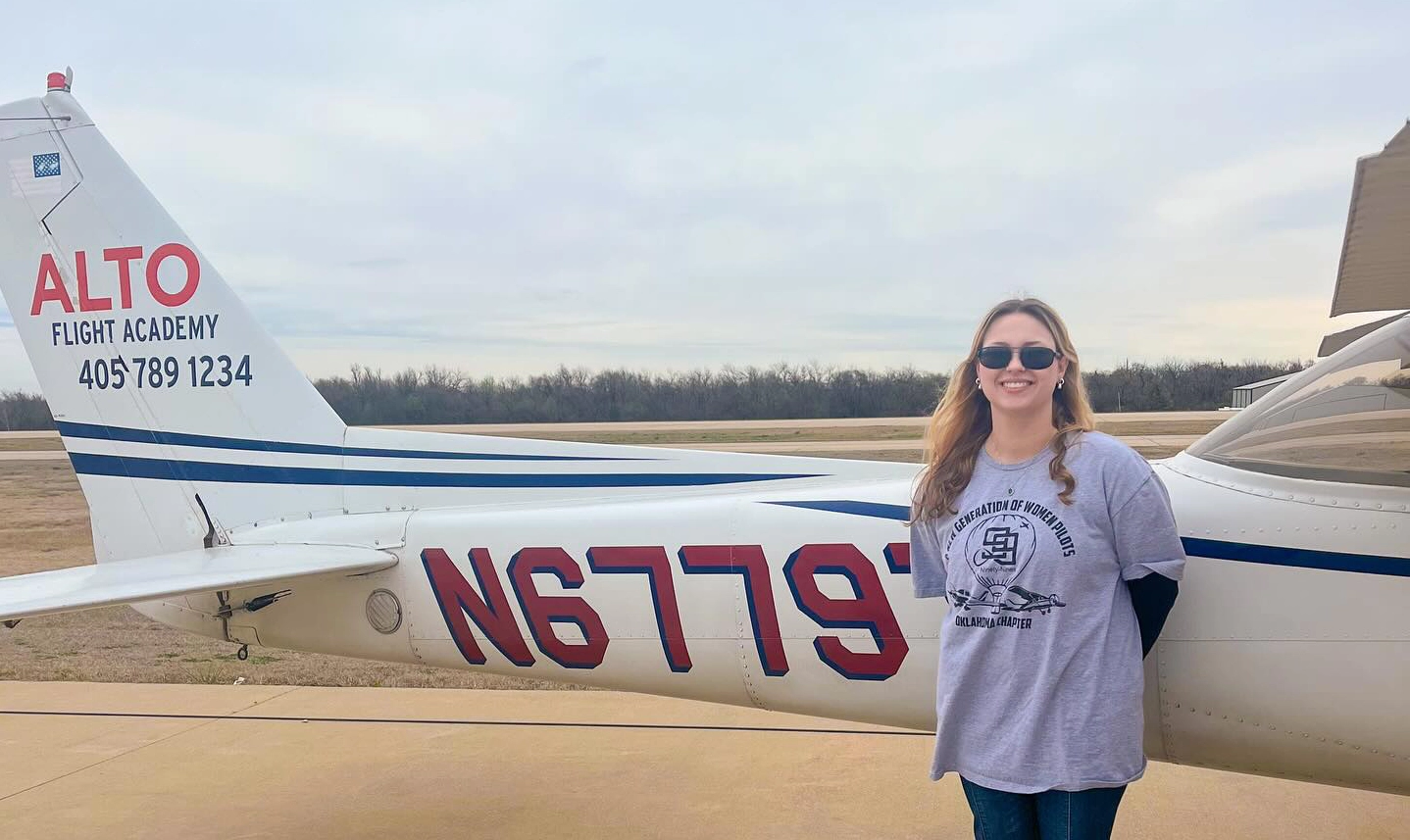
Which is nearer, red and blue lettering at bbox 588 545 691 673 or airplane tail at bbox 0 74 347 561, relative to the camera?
red and blue lettering at bbox 588 545 691 673

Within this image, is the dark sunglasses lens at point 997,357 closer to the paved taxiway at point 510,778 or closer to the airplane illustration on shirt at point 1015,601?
the airplane illustration on shirt at point 1015,601

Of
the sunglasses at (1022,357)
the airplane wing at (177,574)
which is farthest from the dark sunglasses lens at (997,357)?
the airplane wing at (177,574)

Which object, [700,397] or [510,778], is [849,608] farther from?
[700,397]

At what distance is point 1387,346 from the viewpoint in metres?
2.65

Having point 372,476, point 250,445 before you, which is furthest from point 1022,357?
point 250,445

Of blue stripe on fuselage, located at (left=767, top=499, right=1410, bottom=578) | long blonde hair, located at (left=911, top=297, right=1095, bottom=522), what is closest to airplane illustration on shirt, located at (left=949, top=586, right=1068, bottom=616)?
long blonde hair, located at (left=911, top=297, right=1095, bottom=522)

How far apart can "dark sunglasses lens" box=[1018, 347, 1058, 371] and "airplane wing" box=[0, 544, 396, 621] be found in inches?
94.9

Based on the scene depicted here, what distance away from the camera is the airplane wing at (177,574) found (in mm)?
3016

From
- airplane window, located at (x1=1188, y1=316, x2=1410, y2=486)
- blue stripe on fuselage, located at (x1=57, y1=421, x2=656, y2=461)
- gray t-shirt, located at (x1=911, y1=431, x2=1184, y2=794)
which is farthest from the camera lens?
blue stripe on fuselage, located at (x1=57, y1=421, x2=656, y2=461)

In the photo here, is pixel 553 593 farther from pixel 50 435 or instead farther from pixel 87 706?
pixel 50 435

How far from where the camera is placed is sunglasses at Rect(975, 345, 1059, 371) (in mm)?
2107

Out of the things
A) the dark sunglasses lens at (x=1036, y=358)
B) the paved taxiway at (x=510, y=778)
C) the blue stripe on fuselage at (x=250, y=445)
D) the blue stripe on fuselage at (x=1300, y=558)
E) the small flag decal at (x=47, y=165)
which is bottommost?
the paved taxiway at (x=510, y=778)

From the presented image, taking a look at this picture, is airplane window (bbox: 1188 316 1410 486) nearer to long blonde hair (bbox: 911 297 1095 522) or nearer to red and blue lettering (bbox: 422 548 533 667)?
long blonde hair (bbox: 911 297 1095 522)

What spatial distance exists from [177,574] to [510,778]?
1.85 m
